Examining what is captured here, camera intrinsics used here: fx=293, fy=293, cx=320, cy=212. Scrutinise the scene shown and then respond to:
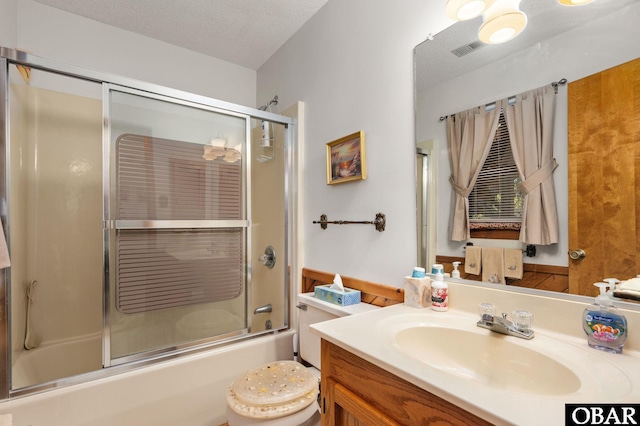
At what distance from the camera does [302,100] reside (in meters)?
1.97

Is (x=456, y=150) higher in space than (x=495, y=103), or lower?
lower

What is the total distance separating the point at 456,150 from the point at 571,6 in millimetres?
500

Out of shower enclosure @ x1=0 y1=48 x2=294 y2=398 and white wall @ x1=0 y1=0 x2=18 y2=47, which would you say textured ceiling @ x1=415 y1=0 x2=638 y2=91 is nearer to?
shower enclosure @ x1=0 y1=48 x2=294 y2=398

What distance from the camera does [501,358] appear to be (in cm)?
82

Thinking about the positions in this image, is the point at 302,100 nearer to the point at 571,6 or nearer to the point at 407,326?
the point at 571,6

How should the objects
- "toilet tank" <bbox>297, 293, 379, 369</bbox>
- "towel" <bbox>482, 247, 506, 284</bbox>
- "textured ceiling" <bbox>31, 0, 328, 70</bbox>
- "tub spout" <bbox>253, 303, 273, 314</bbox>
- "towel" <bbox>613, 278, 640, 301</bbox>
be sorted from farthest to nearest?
"tub spout" <bbox>253, 303, 273, 314</bbox> → "textured ceiling" <bbox>31, 0, 328, 70</bbox> → "toilet tank" <bbox>297, 293, 379, 369</bbox> → "towel" <bbox>482, 247, 506, 284</bbox> → "towel" <bbox>613, 278, 640, 301</bbox>

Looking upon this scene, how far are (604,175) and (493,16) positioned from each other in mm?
622

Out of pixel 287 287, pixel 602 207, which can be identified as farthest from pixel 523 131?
pixel 287 287

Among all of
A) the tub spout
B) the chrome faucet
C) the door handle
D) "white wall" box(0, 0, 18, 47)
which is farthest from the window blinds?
the door handle

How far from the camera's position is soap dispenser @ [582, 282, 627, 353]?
2.33 feet

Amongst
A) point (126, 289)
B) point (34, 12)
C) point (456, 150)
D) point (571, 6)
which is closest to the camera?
point (571, 6)

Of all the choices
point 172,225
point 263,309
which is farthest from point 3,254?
point 263,309

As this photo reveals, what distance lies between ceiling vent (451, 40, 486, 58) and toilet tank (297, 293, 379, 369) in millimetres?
1115

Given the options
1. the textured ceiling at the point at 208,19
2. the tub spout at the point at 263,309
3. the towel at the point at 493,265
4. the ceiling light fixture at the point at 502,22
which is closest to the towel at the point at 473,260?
the towel at the point at 493,265
